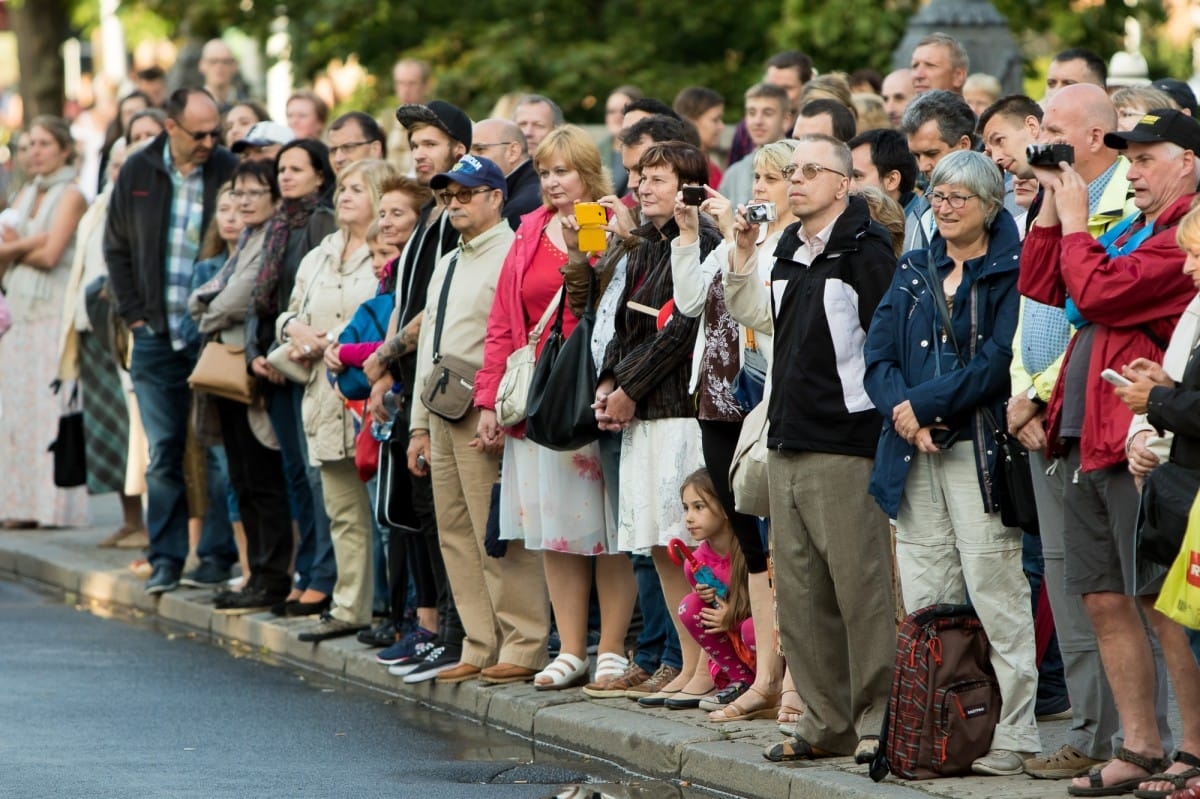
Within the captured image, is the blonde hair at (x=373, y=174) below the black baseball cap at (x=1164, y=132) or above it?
above

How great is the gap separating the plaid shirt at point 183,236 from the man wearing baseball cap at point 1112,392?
719 cm

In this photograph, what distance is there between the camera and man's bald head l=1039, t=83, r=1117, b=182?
7375mm

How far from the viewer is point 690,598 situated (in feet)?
30.2

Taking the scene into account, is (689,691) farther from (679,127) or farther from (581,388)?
(679,127)

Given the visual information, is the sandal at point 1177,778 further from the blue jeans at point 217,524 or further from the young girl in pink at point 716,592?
the blue jeans at point 217,524

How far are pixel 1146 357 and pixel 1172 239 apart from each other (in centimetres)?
36

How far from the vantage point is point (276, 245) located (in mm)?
12211

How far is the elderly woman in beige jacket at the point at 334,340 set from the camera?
1152cm

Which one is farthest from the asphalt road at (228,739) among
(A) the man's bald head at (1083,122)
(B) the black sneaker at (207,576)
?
(A) the man's bald head at (1083,122)

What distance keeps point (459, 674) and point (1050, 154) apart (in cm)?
434

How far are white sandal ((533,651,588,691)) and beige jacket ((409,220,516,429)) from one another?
1.27m

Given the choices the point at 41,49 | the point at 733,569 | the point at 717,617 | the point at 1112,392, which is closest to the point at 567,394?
the point at 733,569

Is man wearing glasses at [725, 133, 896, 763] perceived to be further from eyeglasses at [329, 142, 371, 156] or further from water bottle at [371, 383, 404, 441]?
eyeglasses at [329, 142, 371, 156]

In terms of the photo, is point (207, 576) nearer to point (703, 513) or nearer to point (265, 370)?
point (265, 370)
